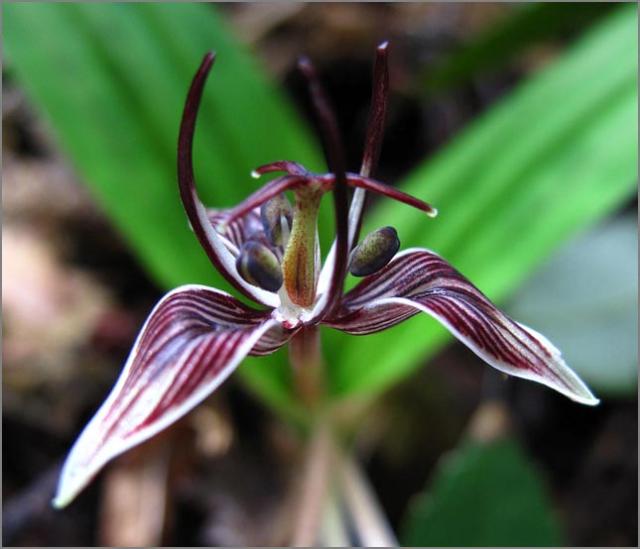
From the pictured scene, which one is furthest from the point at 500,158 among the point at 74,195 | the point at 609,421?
the point at 74,195

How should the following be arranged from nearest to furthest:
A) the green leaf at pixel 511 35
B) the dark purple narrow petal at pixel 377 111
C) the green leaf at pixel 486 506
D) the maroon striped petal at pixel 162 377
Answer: the maroon striped petal at pixel 162 377, the dark purple narrow petal at pixel 377 111, the green leaf at pixel 486 506, the green leaf at pixel 511 35

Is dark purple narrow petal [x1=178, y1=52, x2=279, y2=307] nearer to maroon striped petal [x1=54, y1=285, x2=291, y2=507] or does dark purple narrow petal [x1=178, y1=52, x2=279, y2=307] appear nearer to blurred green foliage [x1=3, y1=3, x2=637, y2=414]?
maroon striped petal [x1=54, y1=285, x2=291, y2=507]

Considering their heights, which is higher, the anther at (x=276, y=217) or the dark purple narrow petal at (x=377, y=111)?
the dark purple narrow petal at (x=377, y=111)

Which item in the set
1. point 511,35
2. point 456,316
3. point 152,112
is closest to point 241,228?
point 456,316

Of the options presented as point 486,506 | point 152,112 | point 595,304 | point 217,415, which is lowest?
point 486,506

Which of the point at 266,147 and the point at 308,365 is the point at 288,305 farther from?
the point at 266,147

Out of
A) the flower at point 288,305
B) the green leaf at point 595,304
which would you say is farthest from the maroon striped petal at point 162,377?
the green leaf at point 595,304

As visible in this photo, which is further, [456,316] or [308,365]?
[308,365]

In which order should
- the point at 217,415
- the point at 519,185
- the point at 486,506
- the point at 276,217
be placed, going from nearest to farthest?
the point at 276,217 → the point at 486,506 → the point at 519,185 → the point at 217,415

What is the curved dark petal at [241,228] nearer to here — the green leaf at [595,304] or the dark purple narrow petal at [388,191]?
the dark purple narrow petal at [388,191]
